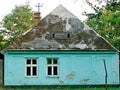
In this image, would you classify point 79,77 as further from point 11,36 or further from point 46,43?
point 11,36

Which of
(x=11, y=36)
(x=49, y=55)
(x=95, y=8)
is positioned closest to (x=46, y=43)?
(x=49, y=55)

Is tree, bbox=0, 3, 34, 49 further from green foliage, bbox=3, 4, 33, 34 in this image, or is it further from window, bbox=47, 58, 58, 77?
window, bbox=47, 58, 58, 77

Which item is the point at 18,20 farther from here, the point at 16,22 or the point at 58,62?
the point at 58,62

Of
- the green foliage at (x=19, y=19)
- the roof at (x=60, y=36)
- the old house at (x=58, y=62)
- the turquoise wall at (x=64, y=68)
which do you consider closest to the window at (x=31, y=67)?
the old house at (x=58, y=62)

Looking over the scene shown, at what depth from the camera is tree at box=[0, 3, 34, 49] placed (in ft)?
170

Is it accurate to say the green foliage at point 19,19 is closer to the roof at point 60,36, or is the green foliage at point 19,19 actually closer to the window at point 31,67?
the roof at point 60,36

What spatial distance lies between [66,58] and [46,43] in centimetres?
181

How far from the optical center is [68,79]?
29484 millimetres

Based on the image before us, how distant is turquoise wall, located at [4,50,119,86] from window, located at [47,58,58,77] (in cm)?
32

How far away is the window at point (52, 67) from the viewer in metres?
29.5

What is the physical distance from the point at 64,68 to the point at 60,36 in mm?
2486

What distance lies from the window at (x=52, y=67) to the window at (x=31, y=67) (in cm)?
88

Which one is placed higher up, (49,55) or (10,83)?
(49,55)

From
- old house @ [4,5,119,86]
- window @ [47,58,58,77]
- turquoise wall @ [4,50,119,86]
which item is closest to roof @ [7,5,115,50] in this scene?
old house @ [4,5,119,86]
